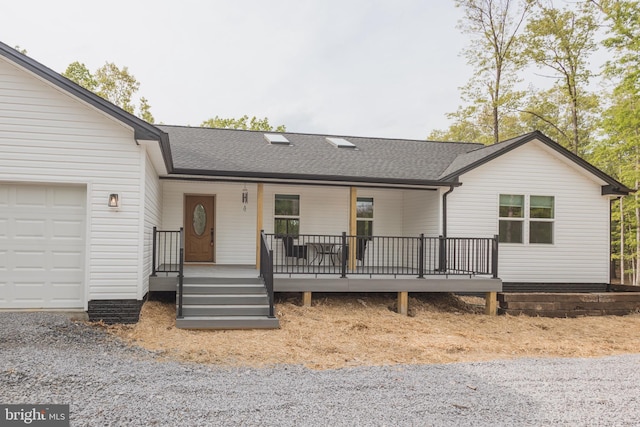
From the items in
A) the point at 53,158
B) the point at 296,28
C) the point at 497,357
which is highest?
the point at 296,28

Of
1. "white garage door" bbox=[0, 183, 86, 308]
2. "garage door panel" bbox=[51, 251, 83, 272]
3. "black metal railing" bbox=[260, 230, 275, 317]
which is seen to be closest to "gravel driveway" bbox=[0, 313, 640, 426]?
"white garage door" bbox=[0, 183, 86, 308]

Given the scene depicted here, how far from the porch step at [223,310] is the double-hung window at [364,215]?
5058mm

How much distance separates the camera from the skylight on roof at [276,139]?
12.3 metres

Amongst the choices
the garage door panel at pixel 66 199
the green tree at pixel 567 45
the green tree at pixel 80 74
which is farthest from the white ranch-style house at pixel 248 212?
the green tree at pixel 80 74

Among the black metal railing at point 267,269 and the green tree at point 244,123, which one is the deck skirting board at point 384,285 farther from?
the green tree at point 244,123

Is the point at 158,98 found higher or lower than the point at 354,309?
higher

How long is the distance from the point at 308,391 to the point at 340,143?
938 centimetres

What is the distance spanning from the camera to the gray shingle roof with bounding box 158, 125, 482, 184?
9711 millimetres

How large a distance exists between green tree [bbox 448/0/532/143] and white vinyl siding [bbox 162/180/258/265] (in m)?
14.0

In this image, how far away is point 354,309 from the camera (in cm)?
861

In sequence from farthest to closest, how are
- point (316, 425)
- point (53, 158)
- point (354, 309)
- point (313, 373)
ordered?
1. point (354, 309)
2. point (53, 158)
3. point (313, 373)
4. point (316, 425)

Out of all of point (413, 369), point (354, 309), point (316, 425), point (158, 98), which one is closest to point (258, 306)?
point (354, 309)

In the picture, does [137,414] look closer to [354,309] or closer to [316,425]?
Answer: [316,425]

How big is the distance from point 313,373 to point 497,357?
2647 millimetres
